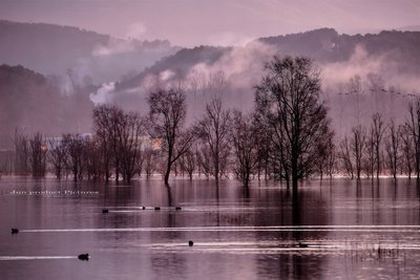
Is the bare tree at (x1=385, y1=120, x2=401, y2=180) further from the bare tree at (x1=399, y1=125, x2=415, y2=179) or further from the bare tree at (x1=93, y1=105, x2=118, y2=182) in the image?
the bare tree at (x1=93, y1=105, x2=118, y2=182)

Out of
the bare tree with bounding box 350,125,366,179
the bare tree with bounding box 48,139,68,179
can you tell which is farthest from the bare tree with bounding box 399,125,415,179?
the bare tree with bounding box 48,139,68,179

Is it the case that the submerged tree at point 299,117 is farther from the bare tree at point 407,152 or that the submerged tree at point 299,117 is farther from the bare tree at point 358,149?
the bare tree at point 358,149

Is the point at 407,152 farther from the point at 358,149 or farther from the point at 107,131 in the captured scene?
the point at 107,131

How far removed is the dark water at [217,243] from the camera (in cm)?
2195

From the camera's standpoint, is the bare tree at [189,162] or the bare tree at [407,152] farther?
the bare tree at [189,162]

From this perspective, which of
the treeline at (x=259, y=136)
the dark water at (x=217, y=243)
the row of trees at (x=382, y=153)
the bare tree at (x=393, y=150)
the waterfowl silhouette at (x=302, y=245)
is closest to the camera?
the dark water at (x=217, y=243)

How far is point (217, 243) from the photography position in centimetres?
2862

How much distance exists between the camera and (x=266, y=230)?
3322cm

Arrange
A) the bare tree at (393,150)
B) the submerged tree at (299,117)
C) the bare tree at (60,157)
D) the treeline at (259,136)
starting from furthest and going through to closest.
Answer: the bare tree at (60,157), the bare tree at (393,150), the treeline at (259,136), the submerged tree at (299,117)

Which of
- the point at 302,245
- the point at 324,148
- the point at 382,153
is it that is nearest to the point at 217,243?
the point at 302,245

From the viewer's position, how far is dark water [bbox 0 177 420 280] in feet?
72.0

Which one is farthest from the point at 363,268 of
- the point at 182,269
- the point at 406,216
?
the point at 406,216

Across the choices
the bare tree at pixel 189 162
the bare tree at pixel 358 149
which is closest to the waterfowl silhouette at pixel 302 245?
the bare tree at pixel 358 149

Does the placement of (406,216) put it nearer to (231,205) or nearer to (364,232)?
(364,232)
